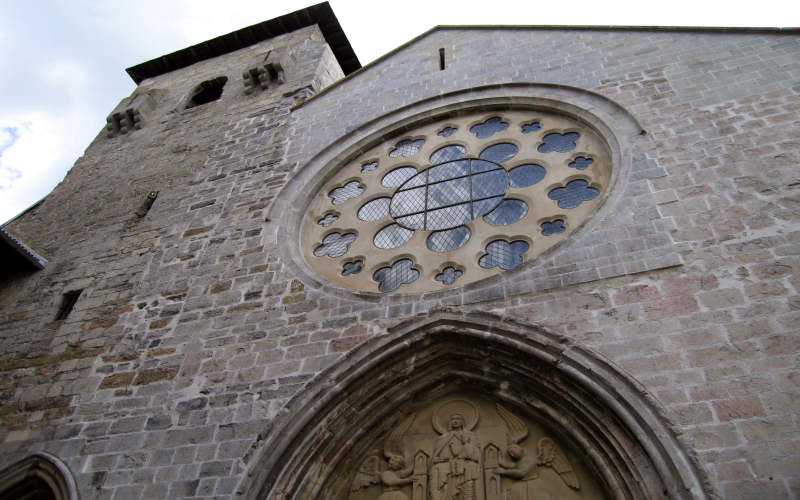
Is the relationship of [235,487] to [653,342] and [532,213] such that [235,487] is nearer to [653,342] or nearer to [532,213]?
[653,342]

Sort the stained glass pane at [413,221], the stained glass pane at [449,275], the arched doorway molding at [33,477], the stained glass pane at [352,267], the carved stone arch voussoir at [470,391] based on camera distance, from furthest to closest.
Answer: the stained glass pane at [413,221]
the stained glass pane at [352,267]
the stained glass pane at [449,275]
the arched doorway molding at [33,477]
the carved stone arch voussoir at [470,391]

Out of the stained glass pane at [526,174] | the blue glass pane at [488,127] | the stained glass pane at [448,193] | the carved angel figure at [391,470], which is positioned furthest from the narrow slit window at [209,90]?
the carved angel figure at [391,470]

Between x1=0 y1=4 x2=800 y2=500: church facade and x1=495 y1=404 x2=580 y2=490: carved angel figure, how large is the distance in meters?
0.02

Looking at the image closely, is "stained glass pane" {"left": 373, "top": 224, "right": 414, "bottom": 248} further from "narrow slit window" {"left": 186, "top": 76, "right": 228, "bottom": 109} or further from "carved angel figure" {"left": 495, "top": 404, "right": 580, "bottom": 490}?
"narrow slit window" {"left": 186, "top": 76, "right": 228, "bottom": 109}

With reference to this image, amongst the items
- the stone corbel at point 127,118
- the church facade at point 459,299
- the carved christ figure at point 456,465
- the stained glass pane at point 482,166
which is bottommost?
the carved christ figure at point 456,465

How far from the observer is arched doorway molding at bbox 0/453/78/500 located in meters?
4.89

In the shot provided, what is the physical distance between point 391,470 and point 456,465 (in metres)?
0.49

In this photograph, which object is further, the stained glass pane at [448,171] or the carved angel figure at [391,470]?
the stained glass pane at [448,171]

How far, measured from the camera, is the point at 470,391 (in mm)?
4832

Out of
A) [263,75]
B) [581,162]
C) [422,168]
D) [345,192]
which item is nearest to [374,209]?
[345,192]

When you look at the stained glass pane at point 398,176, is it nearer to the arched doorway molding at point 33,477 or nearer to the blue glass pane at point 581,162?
the blue glass pane at point 581,162

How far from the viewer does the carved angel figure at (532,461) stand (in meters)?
4.12

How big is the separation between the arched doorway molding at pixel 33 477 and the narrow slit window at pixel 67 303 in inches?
77.9

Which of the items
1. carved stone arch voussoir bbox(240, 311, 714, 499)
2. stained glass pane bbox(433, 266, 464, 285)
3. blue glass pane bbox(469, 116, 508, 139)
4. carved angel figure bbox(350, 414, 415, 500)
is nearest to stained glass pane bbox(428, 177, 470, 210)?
blue glass pane bbox(469, 116, 508, 139)
